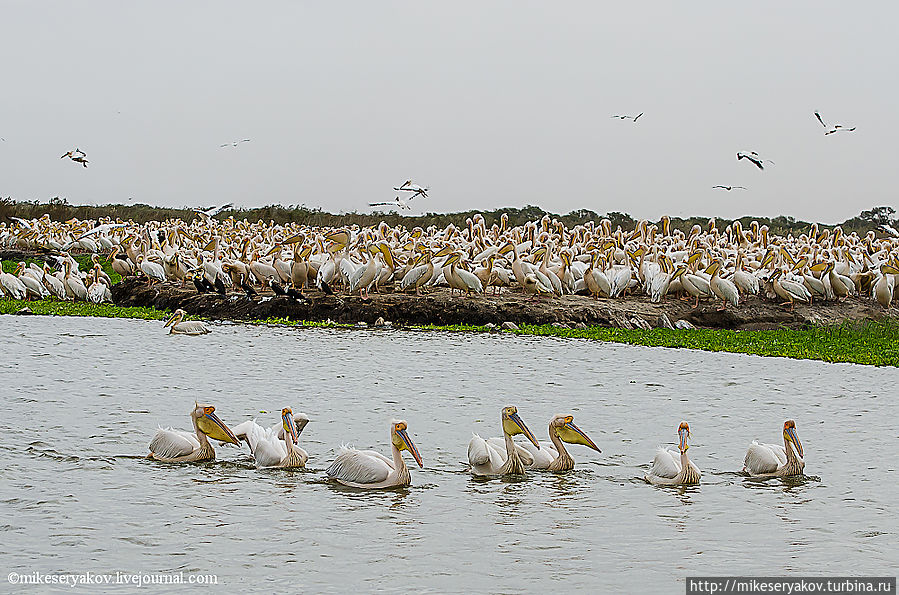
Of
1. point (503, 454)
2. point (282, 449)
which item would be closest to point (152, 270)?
point (282, 449)

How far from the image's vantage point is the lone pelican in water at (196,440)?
7.16m

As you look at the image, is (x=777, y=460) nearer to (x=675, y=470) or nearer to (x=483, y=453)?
(x=675, y=470)

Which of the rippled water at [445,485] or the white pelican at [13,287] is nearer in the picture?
the rippled water at [445,485]

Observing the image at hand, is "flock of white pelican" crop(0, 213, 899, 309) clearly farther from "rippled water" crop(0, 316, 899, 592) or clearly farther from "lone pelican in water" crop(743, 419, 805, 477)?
"lone pelican in water" crop(743, 419, 805, 477)

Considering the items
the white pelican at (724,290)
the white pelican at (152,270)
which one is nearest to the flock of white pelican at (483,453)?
the white pelican at (724,290)

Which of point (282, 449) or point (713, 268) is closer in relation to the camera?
point (282, 449)

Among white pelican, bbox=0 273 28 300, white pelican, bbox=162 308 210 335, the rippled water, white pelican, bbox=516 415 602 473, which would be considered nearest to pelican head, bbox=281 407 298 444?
the rippled water

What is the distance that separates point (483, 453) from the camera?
7098 millimetres

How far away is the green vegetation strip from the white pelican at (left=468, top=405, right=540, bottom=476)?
7412 mm

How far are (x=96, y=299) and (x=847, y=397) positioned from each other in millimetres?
15077

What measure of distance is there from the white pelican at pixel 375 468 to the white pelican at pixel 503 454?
0.52m

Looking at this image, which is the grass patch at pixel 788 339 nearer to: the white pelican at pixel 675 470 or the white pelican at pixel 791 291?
the white pelican at pixel 791 291

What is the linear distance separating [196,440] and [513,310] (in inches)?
408

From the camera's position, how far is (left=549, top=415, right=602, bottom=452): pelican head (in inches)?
283
